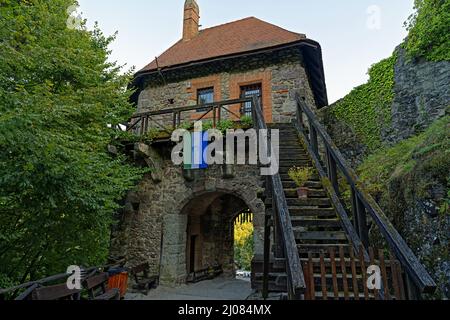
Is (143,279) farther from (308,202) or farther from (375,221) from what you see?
(375,221)

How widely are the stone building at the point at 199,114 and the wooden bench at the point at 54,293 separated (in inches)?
149

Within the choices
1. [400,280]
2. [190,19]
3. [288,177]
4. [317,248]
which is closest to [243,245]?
[190,19]

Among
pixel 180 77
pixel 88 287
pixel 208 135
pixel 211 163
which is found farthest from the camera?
pixel 180 77

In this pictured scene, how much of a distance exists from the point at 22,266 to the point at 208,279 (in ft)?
18.6

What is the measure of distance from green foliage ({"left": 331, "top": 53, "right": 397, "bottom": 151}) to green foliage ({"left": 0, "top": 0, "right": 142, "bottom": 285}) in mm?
6743

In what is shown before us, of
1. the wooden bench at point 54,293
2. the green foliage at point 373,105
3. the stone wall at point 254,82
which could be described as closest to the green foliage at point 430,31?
the green foliage at point 373,105

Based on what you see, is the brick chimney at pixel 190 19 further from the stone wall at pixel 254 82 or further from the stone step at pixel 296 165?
the stone step at pixel 296 165

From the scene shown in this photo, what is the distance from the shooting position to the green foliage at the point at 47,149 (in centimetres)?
367

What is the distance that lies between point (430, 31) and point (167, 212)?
803 cm

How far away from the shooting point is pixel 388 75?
7.82m
